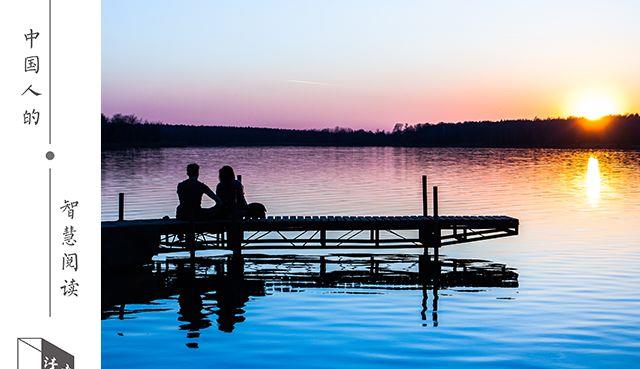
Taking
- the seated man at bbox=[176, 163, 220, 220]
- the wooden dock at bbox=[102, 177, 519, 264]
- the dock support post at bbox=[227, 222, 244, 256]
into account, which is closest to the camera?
the wooden dock at bbox=[102, 177, 519, 264]

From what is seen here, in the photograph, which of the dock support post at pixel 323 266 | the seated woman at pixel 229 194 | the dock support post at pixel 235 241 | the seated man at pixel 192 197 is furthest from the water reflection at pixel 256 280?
the seated woman at pixel 229 194

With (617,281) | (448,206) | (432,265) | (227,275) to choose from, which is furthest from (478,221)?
(448,206)

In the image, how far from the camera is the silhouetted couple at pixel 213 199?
21562 millimetres

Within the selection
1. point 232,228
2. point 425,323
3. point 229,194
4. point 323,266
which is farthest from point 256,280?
point 425,323

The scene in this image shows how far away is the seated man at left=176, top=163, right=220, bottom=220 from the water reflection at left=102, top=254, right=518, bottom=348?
4.55 feet

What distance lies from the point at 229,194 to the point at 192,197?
967 mm

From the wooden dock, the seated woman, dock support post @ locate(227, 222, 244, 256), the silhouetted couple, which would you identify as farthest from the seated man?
dock support post @ locate(227, 222, 244, 256)

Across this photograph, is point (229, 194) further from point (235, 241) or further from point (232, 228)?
point (235, 241)

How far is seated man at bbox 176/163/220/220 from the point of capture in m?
21.5

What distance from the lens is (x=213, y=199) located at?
72.3 ft

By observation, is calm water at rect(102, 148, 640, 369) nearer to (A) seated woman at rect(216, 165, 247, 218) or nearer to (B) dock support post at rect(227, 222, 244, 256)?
(B) dock support post at rect(227, 222, 244, 256)

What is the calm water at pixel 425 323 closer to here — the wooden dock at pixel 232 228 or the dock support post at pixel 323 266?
the dock support post at pixel 323 266

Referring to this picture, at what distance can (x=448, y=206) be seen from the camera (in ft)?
159

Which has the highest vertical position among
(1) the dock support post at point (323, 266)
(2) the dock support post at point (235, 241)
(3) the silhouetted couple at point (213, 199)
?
(3) the silhouetted couple at point (213, 199)
